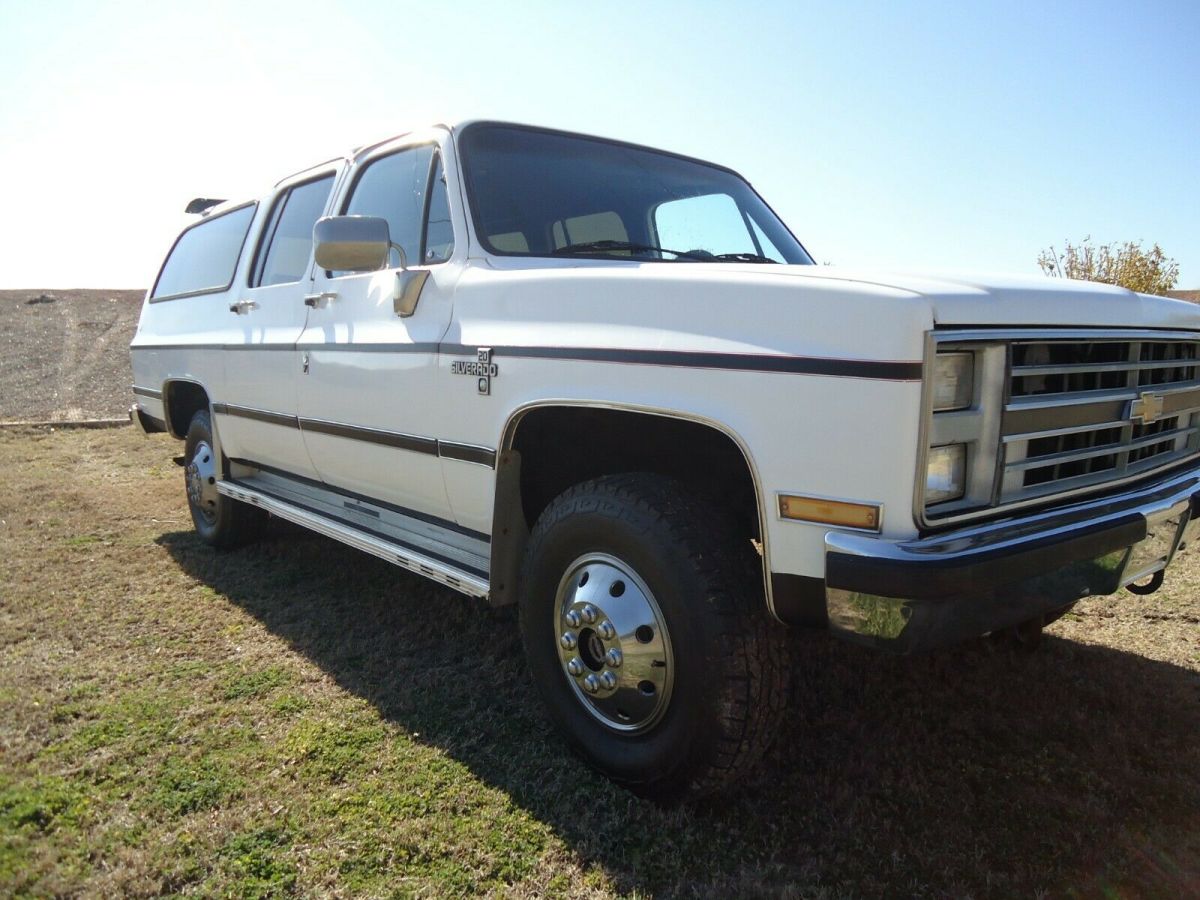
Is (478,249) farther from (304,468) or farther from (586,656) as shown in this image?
(304,468)

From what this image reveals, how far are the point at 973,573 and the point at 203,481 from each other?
4563 millimetres

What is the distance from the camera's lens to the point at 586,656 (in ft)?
8.57

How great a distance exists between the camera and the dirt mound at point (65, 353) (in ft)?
38.9

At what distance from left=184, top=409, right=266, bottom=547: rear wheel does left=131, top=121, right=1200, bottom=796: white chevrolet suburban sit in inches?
54.2

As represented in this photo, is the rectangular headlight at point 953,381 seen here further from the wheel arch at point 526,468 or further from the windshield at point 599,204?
the windshield at point 599,204

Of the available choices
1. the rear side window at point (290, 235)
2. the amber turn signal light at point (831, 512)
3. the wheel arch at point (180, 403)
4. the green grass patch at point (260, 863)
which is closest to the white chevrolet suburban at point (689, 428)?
the amber turn signal light at point (831, 512)

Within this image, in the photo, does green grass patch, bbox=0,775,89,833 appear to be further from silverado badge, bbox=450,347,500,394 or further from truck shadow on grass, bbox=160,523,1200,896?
silverado badge, bbox=450,347,500,394

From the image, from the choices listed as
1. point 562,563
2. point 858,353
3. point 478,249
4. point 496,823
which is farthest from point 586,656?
point 478,249

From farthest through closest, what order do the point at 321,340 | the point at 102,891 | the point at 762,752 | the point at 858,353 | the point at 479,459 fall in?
the point at 321,340 < the point at 479,459 < the point at 762,752 < the point at 102,891 < the point at 858,353

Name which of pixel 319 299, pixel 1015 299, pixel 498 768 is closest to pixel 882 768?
pixel 498 768

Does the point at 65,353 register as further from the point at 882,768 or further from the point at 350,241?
the point at 882,768

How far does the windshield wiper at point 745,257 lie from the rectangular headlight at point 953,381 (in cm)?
154

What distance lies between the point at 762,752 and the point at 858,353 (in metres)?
1.11

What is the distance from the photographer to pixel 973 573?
190cm
